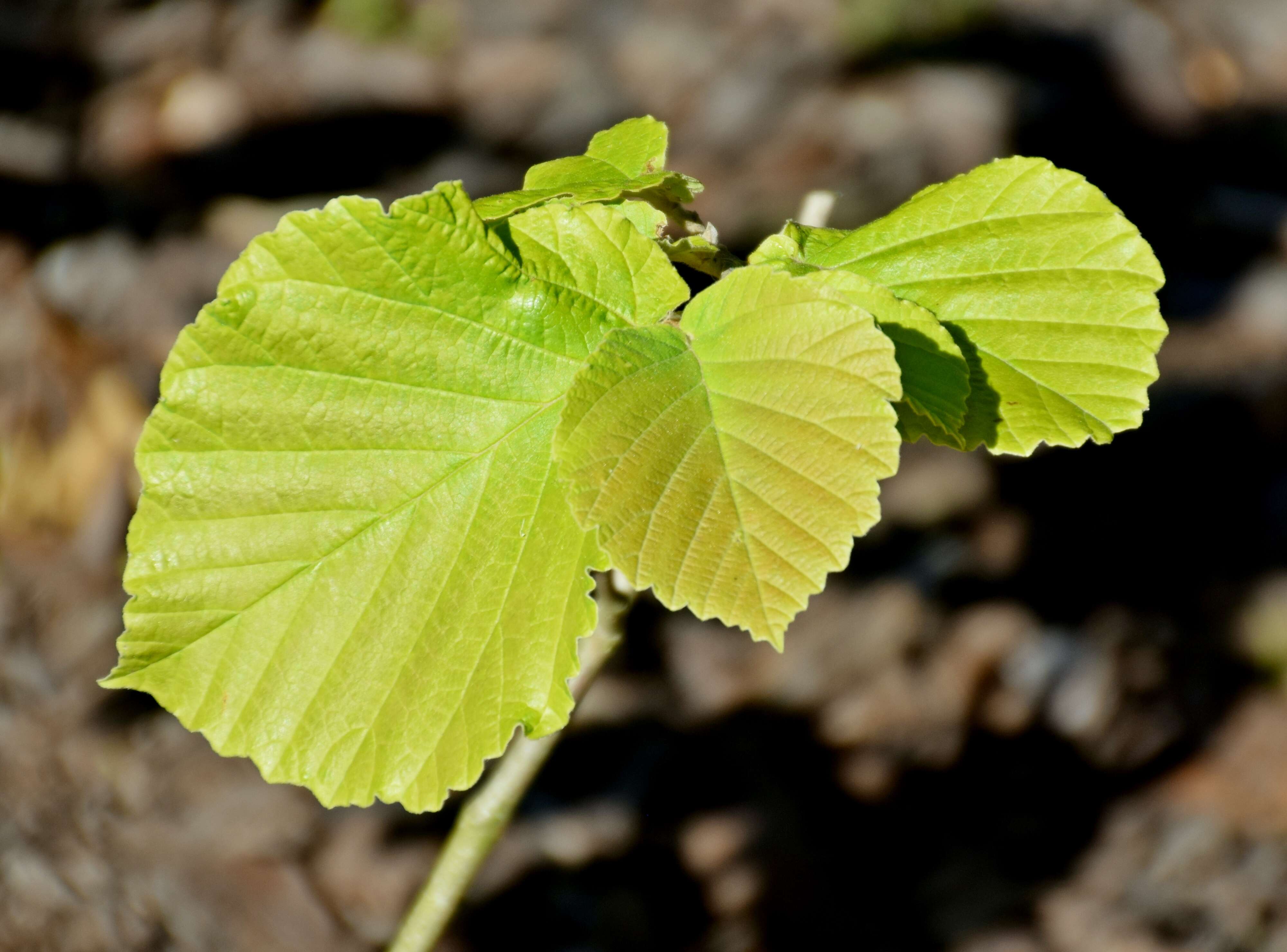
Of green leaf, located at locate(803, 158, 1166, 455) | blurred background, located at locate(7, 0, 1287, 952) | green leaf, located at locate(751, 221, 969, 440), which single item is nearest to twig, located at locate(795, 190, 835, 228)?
green leaf, located at locate(803, 158, 1166, 455)

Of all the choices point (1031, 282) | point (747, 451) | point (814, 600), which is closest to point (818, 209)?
point (1031, 282)

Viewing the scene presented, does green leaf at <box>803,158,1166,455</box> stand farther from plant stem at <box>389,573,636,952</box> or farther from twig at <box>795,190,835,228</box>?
plant stem at <box>389,573,636,952</box>

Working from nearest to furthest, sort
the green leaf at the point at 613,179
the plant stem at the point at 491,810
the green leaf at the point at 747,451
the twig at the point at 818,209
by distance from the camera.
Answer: the green leaf at the point at 747,451, the green leaf at the point at 613,179, the plant stem at the point at 491,810, the twig at the point at 818,209

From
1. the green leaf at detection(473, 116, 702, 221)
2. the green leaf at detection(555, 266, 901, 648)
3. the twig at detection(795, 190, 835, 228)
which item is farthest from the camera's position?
the twig at detection(795, 190, 835, 228)

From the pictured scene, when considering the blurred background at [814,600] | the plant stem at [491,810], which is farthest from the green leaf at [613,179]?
the blurred background at [814,600]

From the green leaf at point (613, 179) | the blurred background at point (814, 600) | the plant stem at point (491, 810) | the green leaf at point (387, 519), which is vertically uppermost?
the green leaf at point (613, 179)

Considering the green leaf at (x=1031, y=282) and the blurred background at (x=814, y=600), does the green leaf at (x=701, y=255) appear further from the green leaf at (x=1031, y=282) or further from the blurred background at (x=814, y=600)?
A: the blurred background at (x=814, y=600)
